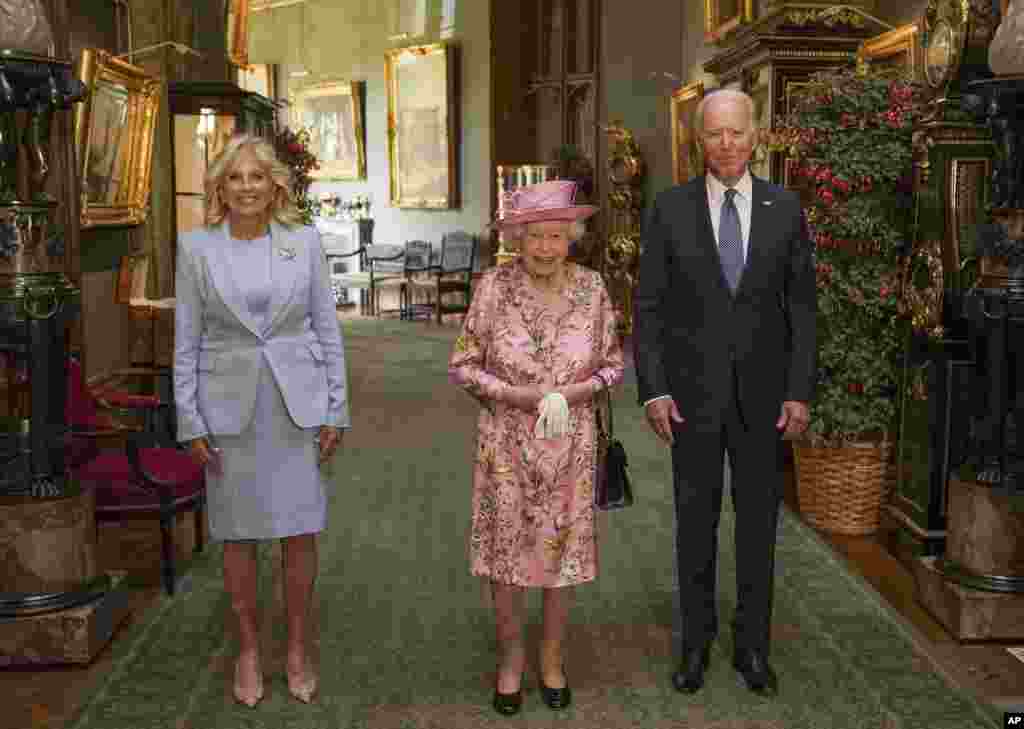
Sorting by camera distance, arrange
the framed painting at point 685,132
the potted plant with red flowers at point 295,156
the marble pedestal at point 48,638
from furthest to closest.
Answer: the potted plant with red flowers at point 295,156
the framed painting at point 685,132
the marble pedestal at point 48,638

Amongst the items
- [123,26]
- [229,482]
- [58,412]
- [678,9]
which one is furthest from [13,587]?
[678,9]

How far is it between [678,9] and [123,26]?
637cm

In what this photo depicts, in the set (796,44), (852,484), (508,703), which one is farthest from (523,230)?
(796,44)

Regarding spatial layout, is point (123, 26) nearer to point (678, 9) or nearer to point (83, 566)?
point (83, 566)

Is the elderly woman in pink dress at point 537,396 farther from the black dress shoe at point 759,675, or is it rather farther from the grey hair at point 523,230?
the black dress shoe at point 759,675

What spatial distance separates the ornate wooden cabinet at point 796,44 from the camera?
6441 millimetres

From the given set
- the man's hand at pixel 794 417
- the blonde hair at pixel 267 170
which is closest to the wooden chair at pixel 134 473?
the blonde hair at pixel 267 170

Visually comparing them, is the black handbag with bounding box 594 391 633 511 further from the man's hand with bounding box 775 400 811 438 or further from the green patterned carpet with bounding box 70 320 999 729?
the green patterned carpet with bounding box 70 320 999 729

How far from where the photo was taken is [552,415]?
10.5 feet

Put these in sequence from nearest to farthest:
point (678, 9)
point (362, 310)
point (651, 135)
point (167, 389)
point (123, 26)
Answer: point (167, 389) → point (123, 26) → point (678, 9) → point (651, 135) → point (362, 310)

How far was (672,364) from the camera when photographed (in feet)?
11.4

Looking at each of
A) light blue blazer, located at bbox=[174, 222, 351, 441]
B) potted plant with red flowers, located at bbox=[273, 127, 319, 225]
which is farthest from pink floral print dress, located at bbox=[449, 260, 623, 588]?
potted plant with red flowers, located at bbox=[273, 127, 319, 225]

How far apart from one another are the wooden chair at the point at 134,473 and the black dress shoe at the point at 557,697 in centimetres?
182

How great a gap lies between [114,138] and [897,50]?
15.1ft
